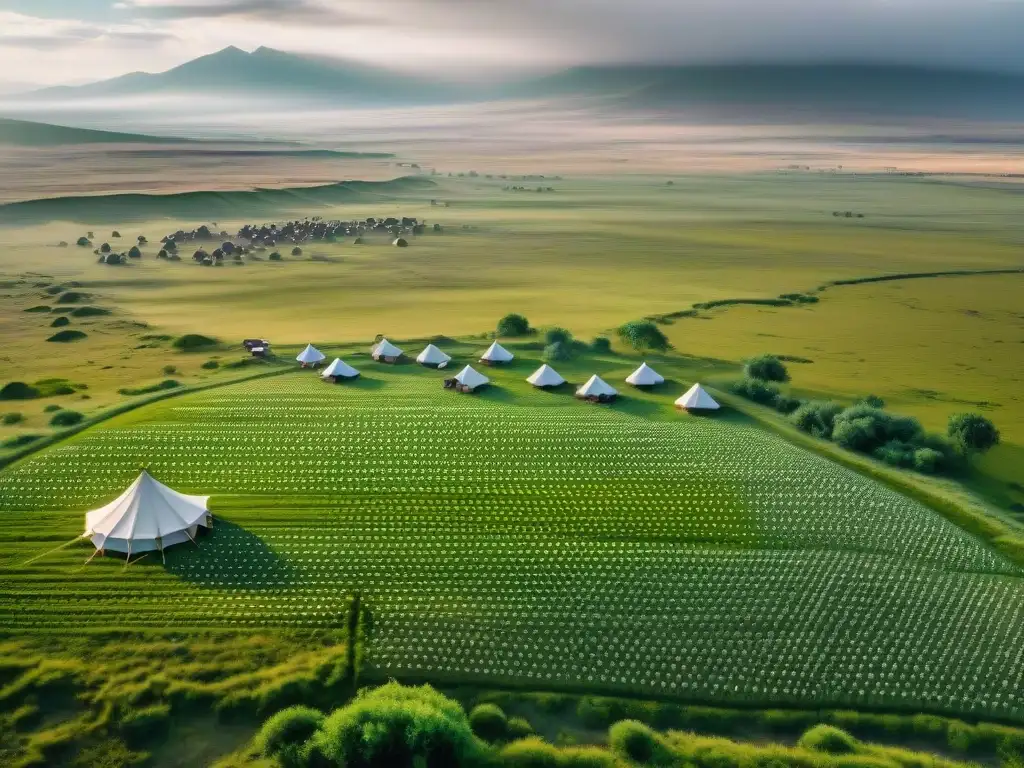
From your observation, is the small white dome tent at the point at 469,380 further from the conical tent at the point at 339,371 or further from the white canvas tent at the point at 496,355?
the conical tent at the point at 339,371

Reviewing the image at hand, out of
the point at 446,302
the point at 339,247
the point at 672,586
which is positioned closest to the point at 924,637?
the point at 672,586

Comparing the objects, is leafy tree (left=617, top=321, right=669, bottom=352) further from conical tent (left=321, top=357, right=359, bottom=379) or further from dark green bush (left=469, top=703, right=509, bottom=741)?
dark green bush (left=469, top=703, right=509, bottom=741)

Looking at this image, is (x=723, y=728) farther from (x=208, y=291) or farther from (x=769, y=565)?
(x=208, y=291)

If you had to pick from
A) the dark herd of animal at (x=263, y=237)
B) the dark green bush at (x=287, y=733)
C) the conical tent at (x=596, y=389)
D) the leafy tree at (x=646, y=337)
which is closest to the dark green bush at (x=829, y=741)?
the dark green bush at (x=287, y=733)

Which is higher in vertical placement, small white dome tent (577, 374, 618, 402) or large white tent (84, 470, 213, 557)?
small white dome tent (577, 374, 618, 402)

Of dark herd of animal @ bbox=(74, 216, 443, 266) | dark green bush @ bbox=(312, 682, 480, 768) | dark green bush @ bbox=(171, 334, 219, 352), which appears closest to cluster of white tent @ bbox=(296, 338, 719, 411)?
dark green bush @ bbox=(171, 334, 219, 352)

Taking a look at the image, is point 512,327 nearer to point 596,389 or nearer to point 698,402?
point 596,389

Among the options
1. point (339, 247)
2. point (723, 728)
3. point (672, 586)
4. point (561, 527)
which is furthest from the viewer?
point (339, 247)
